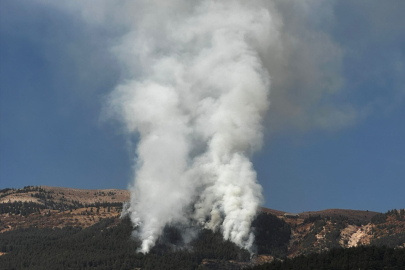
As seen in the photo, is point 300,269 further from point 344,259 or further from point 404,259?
point 404,259

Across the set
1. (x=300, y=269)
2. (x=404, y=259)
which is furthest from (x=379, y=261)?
(x=300, y=269)

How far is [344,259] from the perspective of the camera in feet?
651

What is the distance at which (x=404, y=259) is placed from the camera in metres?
193

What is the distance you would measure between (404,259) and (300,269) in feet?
109

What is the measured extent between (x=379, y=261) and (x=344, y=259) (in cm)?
1105

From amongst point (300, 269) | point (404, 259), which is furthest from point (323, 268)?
point (404, 259)

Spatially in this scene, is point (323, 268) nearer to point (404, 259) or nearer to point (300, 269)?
point (300, 269)

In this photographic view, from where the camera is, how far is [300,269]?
197 meters

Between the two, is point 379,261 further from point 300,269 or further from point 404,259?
point 300,269

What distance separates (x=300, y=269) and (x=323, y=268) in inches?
304

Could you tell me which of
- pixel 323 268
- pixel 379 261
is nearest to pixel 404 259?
pixel 379 261

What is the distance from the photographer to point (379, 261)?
19475 cm

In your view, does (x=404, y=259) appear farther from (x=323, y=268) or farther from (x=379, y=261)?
(x=323, y=268)

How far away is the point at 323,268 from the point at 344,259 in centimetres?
945
